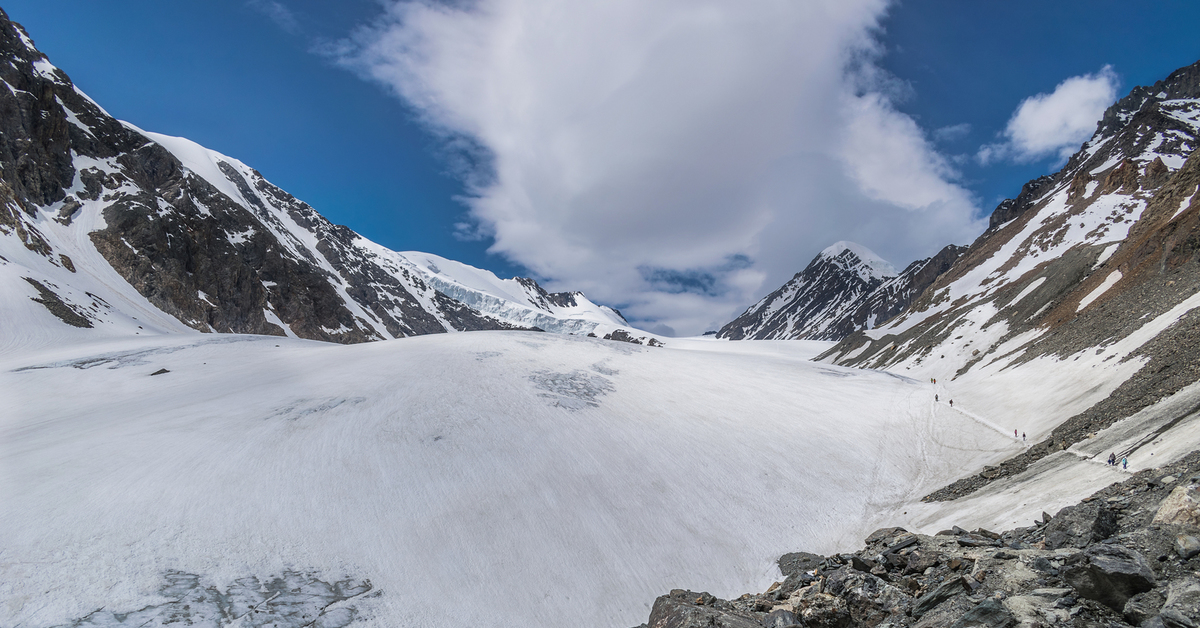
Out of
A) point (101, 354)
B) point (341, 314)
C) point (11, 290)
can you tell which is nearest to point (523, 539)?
point (101, 354)

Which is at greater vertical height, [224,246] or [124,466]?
[224,246]

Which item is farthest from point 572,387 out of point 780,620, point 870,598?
point 870,598

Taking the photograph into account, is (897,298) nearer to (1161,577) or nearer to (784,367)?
(784,367)

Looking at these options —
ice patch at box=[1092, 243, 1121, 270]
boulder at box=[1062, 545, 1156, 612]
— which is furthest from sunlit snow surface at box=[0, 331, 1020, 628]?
ice patch at box=[1092, 243, 1121, 270]

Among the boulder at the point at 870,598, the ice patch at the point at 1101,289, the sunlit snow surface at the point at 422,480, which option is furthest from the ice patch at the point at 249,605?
Answer: the ice patch at the point at 1101,289

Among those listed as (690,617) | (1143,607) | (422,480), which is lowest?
(690,617)

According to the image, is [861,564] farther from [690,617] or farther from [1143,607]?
[1143,607]
